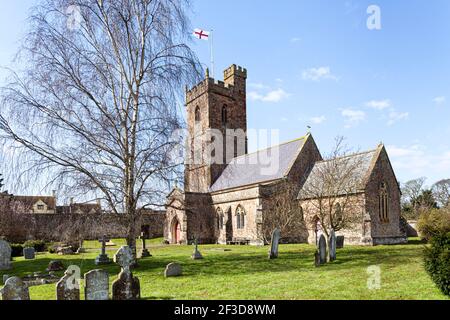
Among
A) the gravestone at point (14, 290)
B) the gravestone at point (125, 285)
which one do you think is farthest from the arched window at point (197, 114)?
the gravestone at point (14, 290)

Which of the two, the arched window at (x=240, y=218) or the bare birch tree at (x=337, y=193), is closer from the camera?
the bare birch tree at (x=337, y=193)

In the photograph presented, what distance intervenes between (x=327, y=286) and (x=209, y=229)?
27063 mm

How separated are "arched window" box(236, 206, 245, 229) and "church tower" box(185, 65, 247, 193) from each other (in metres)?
6.39

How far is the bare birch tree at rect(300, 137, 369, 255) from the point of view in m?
18.6

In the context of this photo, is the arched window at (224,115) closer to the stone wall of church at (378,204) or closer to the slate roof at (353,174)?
the slate roof at (353,174)

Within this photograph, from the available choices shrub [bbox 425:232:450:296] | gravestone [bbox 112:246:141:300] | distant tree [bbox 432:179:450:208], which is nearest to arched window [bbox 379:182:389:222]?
shrub [bbox 425:232:450:296]

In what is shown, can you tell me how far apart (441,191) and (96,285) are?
219ft

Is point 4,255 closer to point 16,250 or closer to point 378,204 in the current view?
point 16,250

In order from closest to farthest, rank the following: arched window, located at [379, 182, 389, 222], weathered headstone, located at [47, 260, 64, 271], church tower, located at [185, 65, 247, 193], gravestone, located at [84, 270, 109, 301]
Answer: gravestone, located at [84, 270, 109, 301], weathered headstone, located at [47, 260, 64, 271], arched window, located at [379, 182, 389, 222], church tower, located at [185, 65, 247, 193]

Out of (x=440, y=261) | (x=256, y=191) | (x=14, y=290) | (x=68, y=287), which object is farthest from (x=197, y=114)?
(x=440, y=261)

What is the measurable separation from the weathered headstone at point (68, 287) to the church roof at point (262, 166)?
2395 cm

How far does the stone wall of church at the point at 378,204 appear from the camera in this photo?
25.7m

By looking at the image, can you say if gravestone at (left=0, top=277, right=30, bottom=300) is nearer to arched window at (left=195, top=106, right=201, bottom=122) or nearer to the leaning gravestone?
the leaning gravestone
